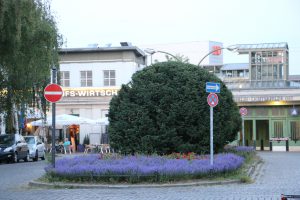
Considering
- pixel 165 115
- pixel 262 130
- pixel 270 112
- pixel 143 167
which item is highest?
pixel 270 112

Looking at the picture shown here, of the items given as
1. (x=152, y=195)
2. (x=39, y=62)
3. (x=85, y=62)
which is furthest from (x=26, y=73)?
(x=85, y=62)

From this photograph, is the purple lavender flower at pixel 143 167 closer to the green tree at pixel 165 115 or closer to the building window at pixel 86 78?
the green tree at pixel 165 115

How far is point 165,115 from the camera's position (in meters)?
24.5

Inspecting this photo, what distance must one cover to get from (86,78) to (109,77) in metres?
2.25

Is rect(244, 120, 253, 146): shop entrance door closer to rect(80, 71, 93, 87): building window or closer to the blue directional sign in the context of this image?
rect(80, 71, 93, 87): building window

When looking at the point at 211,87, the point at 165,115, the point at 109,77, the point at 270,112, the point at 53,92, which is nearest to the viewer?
the point at 211,87

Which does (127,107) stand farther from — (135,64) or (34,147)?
(135,64)

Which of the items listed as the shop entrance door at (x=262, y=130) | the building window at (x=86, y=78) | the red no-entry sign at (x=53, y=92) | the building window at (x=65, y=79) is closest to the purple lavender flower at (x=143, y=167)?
the red no-entry sign at (x=53, y=92)

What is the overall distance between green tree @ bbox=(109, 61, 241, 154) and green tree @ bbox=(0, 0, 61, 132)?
14.8 ft

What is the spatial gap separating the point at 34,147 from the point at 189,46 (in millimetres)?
70412

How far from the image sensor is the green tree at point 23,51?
21203 millimetres

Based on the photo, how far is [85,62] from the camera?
192 feet

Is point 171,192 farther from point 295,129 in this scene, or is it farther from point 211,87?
point 295,129

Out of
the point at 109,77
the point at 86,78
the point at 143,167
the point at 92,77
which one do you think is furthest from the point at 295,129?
the point at 143,167
